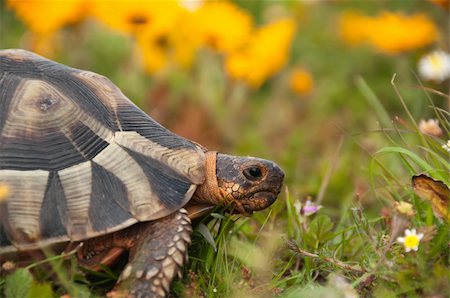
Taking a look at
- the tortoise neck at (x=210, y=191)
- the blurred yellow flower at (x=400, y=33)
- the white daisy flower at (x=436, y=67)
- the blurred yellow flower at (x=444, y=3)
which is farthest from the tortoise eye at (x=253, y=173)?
the blurred yellow flower at (x=400, y=33)

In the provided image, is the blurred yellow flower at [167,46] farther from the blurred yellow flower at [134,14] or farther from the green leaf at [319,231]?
the green leaf at [319,231]

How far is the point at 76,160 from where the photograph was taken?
2.70m

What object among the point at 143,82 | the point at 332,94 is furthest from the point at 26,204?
the point at 332,94

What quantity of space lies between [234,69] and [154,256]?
3.73 meters

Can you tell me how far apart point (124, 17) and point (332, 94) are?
6.63 feet

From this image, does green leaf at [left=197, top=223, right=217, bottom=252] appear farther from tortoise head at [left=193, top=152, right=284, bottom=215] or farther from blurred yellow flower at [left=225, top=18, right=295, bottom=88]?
blurred yellow flower at [left=225, top=18, right=295, bottom=88]

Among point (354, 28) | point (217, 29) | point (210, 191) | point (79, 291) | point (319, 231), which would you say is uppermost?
point (210, 191)

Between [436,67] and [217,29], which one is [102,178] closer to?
[217,29]

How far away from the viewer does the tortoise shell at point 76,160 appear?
2.58 meters

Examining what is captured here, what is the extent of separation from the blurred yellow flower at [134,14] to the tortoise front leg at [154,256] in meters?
3.21

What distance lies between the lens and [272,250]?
2.82 meters

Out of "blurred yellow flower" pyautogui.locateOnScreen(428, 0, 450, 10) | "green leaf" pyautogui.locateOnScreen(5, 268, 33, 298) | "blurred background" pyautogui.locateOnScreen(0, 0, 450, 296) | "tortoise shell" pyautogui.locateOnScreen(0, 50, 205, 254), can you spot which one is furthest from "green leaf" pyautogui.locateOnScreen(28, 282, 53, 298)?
"blurred yellow flower" pyautogui.locateOnScreen(428, 0, 450, 10)

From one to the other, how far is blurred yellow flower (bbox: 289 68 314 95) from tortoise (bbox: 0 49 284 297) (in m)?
3.75

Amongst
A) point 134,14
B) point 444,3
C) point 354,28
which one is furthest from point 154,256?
point 354,28
